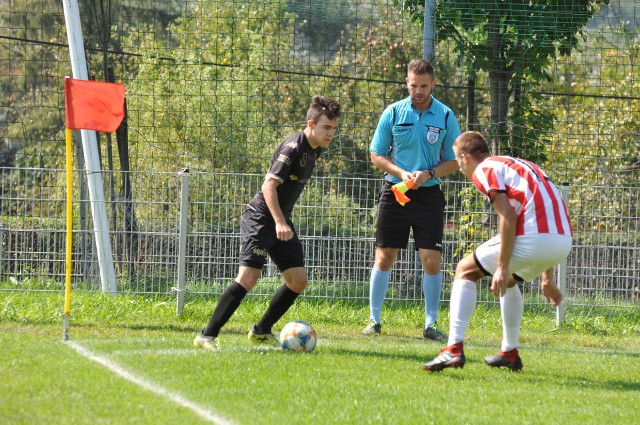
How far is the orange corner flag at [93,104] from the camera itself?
6766 mm

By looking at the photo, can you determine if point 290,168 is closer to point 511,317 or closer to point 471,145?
point 471,145

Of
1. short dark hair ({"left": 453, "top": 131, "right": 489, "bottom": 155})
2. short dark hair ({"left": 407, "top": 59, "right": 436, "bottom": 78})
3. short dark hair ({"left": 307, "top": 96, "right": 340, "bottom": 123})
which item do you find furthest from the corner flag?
short dark hair ({"left": 407, "top": 59, "right": 436, "bottom": 78})

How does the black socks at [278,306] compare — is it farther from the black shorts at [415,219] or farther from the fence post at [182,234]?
the fence post at [182,234]

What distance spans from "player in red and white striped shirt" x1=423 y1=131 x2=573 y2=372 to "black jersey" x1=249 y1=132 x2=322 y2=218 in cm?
124

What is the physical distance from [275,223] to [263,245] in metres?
0.20

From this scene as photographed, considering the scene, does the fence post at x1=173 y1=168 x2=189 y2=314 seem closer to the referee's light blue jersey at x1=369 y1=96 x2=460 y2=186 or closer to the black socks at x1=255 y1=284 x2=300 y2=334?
the referee's light blue jersey at x1=369 y1=96 x2=460 y2=186

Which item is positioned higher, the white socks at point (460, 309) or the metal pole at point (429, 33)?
the metal pole at point (429, 33)

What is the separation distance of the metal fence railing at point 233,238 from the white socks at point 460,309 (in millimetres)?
3395

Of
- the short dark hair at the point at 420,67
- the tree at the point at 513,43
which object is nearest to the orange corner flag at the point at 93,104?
the short dark hair at the point at 420,67

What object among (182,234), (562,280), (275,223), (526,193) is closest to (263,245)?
(275,223)

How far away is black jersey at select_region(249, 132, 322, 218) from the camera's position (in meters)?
6.83

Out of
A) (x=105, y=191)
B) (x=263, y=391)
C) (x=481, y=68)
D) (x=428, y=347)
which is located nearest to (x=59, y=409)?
(x=263, y=391)

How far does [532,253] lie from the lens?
5984mm

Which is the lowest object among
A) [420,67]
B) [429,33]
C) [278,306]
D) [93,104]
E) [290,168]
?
[278,306]
